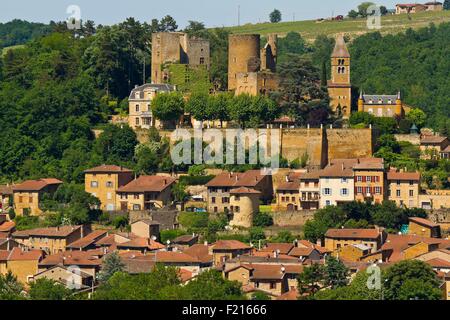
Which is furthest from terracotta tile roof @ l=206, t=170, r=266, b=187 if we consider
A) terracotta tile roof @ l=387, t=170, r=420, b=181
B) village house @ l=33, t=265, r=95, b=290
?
village house @ l=33, t=265, r=95, b=290

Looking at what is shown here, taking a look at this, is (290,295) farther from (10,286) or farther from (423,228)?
(423,228)

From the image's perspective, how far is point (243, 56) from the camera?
221 feet

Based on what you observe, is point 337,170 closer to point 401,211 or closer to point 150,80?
point 401,211

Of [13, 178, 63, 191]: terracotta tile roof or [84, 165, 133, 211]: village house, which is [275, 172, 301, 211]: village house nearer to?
[84, 165, 133, 211]: village house

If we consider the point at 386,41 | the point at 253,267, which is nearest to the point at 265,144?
the point at 253,267

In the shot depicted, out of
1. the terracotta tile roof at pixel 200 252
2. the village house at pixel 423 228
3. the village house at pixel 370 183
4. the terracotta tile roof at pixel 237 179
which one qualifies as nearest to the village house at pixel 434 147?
the village house at pixel 370 183

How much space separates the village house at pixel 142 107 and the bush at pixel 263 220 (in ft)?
32.2

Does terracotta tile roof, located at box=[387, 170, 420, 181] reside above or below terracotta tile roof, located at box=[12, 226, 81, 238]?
above

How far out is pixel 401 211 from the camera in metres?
57.5

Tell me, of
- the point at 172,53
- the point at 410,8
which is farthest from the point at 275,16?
the point at 172,53

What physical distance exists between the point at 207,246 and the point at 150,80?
17888mm

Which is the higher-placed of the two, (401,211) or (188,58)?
(188,58)

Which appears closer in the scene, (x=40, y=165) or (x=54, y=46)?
(x=40, y=165)

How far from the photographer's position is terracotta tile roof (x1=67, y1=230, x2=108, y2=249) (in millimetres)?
56938
